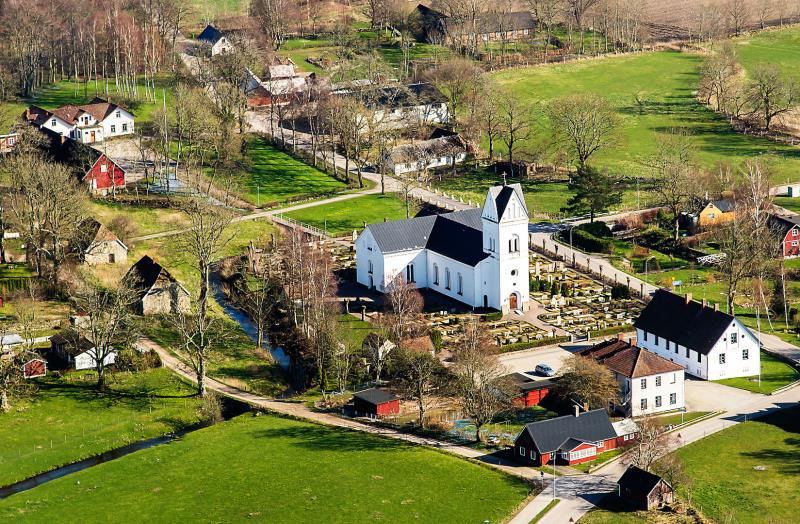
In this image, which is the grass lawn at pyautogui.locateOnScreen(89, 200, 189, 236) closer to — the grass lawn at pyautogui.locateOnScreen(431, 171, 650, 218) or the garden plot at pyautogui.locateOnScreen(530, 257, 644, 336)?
the grass lawn at pyautogui.locateOnScreen(431, 171, 650, 218)

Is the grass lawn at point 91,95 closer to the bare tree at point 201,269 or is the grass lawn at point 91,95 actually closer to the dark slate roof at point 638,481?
the bare tree at point 201,269

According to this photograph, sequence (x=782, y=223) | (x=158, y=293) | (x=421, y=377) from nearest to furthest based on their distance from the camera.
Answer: (x=421, y=377) < (x=158, y=293) < (x=782, y=223)

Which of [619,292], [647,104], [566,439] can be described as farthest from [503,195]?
[647,104]

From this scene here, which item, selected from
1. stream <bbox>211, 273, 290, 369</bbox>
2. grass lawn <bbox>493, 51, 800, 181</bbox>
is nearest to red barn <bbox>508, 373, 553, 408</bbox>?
stream <bbox>211, 273, 290, 369</bbox>

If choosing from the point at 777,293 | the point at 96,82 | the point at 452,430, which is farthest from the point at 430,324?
the point at 96,82

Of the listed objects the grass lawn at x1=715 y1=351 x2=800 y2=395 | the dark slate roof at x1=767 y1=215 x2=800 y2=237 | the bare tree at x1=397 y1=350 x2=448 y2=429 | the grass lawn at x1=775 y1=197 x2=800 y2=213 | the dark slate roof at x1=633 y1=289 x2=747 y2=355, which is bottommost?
the grass lawn at x1=715 y1=351 x2=800 y2=395

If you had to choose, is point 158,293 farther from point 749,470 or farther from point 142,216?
point 749,470
